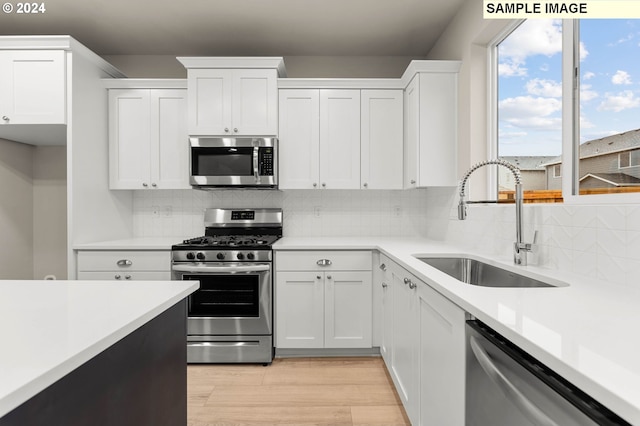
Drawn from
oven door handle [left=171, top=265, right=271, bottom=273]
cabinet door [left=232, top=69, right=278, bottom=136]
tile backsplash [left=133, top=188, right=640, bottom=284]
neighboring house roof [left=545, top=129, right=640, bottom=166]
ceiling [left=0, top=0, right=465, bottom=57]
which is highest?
ceiling [left=0, top=0, right=465, bottom=57]

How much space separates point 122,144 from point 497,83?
314 cm

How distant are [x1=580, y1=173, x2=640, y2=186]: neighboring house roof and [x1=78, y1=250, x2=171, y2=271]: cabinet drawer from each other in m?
2.78

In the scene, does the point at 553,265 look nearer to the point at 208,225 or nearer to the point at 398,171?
the point at 398,171

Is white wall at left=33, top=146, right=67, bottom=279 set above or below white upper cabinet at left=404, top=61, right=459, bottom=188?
below

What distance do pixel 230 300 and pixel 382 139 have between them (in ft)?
6.19

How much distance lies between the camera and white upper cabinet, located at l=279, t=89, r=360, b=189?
3.18m

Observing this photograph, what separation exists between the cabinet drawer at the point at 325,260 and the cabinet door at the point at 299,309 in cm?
6

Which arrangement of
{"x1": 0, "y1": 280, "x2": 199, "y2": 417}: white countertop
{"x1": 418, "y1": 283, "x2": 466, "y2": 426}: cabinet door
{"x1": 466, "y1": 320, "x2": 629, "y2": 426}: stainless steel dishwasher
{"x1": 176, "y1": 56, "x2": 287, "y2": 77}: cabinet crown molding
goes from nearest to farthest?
{"x1": 0, "y1": 280, "x2": 199, "y2": 417}: white countertop → {"x1": 466, "y1": 320, "x2": 629, "y2": 426}: stainless steel dishwasher → {"x1": 418, "y1": 283, "x2": 466, "y2": 426}: cabinet door → {"x1": 176, "y1": 56, "x2": 287, "y2": 77}: cabinet crown molding

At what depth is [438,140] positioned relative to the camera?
2.88 metres

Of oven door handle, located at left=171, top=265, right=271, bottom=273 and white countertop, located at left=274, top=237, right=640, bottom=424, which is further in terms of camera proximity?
oven door handle, located at left=171, top=265, right=271, bottom=273

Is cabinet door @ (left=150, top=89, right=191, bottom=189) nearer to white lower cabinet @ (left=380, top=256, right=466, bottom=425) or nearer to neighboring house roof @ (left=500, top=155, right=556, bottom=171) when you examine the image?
white lower cabinet @ (left=380, top=256, right=466, bottom=425)

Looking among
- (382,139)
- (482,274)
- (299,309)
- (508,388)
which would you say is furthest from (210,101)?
(508,388)

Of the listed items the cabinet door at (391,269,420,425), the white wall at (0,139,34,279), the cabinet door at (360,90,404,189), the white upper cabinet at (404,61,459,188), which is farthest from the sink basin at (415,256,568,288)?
the white wall at (0,139,34,279)

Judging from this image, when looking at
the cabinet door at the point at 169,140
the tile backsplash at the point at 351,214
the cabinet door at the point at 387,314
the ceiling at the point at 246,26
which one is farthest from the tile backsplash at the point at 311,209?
the ceiling at the point at 246,26
